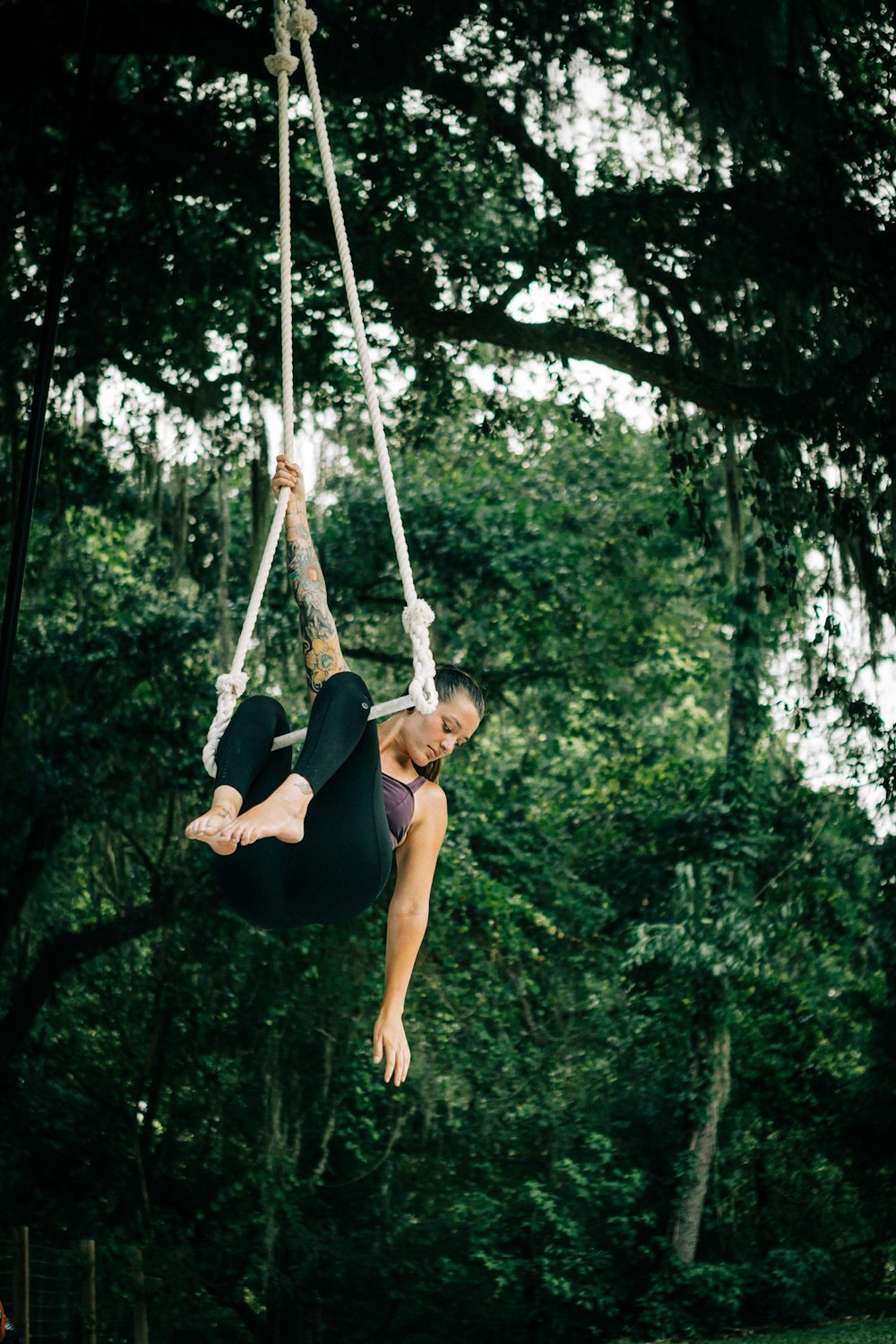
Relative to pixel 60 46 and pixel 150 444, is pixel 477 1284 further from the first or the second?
pixel 60 46

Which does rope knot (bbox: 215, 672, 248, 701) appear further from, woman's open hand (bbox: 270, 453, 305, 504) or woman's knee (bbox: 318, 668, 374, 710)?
woman's open hand (bbox: 270, 453, 305, 504)

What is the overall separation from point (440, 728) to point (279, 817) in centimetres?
61

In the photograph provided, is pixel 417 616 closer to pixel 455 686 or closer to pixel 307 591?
pixel 455 686

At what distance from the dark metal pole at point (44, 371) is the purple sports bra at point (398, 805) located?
684 mm

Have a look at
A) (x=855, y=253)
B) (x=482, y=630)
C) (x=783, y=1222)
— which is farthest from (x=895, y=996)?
(x=855, y=253)

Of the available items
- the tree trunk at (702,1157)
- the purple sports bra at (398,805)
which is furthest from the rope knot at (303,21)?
the tree trunk at (702,1157)

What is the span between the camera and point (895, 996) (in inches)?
295

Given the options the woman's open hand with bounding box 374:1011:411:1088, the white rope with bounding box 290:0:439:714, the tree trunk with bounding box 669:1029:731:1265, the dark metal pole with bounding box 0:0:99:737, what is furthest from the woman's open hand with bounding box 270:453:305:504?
the tree trunk with bounding box 669:1029:731:1265

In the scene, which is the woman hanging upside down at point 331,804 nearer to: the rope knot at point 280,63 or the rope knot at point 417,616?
the rope knot at point 417,616

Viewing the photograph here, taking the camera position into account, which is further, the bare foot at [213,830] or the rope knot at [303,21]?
the rope knot at [303,21]

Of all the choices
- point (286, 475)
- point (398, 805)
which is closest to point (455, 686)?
point (398, 805)

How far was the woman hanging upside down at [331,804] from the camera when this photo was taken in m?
2.12

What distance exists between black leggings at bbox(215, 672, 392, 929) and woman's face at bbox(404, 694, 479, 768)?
26 cm

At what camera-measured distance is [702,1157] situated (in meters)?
7.95
